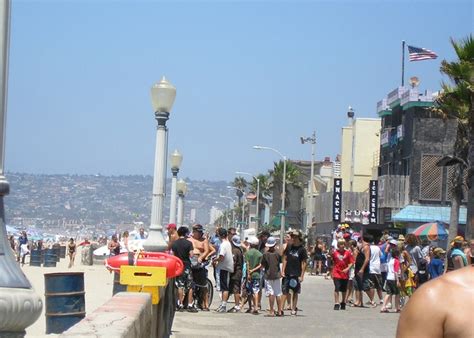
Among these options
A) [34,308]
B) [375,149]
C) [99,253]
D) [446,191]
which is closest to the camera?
[34,308]

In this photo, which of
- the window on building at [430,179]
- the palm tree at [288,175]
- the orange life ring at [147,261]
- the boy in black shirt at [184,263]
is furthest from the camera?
the palm tree at [288,175]

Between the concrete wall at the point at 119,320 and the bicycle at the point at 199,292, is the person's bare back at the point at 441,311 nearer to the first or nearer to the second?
the concrete wall at the point at 119,320

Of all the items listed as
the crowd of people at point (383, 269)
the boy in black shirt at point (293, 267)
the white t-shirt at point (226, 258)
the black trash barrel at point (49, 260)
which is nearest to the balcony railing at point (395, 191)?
the black trash barrel at point (49, 260)

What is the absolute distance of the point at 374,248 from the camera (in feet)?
78.8

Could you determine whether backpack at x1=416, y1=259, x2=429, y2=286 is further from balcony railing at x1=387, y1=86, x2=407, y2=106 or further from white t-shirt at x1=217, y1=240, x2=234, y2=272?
balcony railing at x1=387, y1=86, x2=407, y2=106

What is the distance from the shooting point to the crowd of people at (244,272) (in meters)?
19.5

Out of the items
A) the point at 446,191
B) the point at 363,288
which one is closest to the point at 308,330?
the point at 363,288

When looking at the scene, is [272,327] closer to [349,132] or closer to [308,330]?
[308,330]

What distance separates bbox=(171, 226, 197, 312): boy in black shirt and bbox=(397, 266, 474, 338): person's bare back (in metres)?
15.8

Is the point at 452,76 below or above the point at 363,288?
above

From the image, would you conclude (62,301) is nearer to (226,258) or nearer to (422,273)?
(226,258)

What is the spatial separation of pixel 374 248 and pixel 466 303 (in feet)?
69.0

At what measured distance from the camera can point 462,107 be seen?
99.8 ft

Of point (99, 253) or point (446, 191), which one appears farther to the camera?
point (99, 253)
